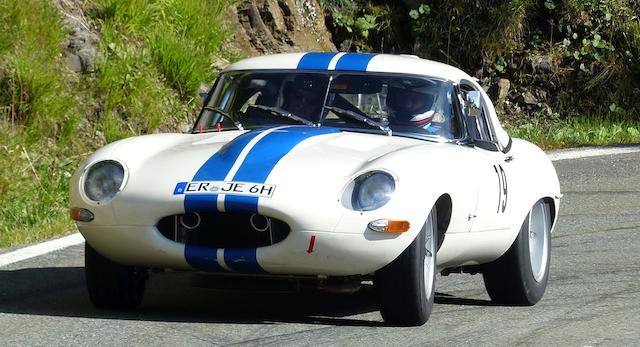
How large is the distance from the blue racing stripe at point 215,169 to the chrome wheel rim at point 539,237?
6.19 ft

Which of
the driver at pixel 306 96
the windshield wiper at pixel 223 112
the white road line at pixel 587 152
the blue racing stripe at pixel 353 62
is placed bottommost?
the white road line at pixel 587 152

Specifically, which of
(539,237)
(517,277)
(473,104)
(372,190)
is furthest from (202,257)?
(539,237)

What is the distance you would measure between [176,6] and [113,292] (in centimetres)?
794

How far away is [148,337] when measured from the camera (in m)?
5.98

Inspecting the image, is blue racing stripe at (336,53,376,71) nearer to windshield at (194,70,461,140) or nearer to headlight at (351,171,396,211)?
windshield at (194,70,461,140)

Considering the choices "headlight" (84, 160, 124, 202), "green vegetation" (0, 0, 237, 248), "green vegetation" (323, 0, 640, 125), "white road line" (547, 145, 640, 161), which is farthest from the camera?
"green vegetation" (323, 0, 640, 125)

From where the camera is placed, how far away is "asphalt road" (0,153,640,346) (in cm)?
607

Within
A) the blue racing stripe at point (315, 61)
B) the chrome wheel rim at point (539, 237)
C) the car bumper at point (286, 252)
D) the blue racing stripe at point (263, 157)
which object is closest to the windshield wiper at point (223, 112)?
the blue racing stripe at point (315, 61)

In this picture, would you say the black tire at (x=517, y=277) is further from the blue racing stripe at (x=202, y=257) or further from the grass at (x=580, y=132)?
the grass at (x=580, y=132)

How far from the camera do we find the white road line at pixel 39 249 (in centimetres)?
816

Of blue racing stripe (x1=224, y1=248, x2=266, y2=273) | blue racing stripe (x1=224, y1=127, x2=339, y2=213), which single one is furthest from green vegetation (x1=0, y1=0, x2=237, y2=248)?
blue racing stripe (x1=224, y1=248, x2=266, y2=273)

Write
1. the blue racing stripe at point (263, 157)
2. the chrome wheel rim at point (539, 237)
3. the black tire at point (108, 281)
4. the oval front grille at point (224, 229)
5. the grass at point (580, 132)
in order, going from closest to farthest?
1. the blue racing stripe at point (263, 157)
2. the oval front grille at point (224, 229)
3. the black tire at point (108, 281)
4. the chrome wheel rim at point (539, 237)
5. the grass at point (580, 132)

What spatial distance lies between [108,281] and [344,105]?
155cm

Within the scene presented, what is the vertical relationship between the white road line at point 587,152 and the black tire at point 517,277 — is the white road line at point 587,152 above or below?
below
